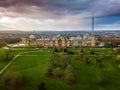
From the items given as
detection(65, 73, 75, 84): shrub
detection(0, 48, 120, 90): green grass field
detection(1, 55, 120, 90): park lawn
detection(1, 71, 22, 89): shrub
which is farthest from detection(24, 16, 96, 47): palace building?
detection(1, 71, 22, 89): shrub

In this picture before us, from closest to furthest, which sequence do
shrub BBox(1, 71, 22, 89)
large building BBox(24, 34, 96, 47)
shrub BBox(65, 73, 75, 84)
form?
shrub BBox(1, 71, 22, 89) < shrub BBox(65, 73, 75, 84) < large building BBox(24, 34, 96, 47)

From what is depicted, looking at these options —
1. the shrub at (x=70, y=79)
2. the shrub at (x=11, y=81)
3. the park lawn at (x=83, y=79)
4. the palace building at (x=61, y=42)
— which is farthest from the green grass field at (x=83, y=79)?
the palace building at (x=61, y=42)

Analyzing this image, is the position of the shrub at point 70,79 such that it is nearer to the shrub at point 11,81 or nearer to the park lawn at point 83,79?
the park lawn at point 83,79

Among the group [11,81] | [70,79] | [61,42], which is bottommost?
[70,79]

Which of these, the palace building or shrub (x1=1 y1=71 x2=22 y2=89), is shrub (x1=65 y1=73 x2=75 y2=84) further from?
the palace building

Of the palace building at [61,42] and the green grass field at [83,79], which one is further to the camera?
the palace building at [61,42]

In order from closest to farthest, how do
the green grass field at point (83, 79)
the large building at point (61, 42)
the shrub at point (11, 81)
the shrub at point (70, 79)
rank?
the shrub at point (11, 81) < the green grass field at point (83, 79) < the shrub at point (70, 79) < the large building at point (61, 42)

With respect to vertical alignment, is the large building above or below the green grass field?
above

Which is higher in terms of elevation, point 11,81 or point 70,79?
point 11,81

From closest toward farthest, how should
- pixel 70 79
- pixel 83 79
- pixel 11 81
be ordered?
pixel 11 81 < pixel 70 79 < pixel 83 79

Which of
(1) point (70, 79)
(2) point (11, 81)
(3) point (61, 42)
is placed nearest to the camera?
(2) point (11, 81)

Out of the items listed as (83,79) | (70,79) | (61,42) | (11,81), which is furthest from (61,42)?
(11,81)

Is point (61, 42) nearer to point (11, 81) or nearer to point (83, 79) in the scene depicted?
point (83, 79)
